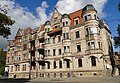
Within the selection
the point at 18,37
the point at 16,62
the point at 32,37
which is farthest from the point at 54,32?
the point at 16,62

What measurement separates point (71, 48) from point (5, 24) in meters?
24.8

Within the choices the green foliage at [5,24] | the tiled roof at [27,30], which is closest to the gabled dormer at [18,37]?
the tiled roof at [27,30]

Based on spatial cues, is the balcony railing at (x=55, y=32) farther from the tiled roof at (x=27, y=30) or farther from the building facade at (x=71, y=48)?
the tiled roof at (x=27, y=30)

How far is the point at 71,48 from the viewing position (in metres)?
39.2

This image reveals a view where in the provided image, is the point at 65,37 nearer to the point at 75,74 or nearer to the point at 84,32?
the point at 84,32

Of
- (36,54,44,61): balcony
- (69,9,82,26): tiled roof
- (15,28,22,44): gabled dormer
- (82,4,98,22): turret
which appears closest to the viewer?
(82,4,98,22): turret

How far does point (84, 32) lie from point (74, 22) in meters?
4.79

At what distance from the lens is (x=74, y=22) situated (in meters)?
40.7

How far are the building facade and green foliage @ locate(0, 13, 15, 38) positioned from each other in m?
22.2

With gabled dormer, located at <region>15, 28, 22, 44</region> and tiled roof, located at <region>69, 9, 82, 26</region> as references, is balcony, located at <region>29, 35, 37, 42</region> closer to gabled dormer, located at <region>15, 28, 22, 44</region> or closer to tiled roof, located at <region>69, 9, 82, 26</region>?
gabled dormer, located at <region>15, 28, 22, 44</region>

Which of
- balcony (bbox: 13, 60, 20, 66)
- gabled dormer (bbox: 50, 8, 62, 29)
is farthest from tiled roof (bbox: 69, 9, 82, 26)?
balcony (bbox: 13, 60, 20, 66)

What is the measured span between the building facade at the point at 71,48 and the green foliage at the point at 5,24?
22170 mm

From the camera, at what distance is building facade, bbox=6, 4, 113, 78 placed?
1384 inches

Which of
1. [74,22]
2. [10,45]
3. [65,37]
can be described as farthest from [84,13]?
[10,45]
